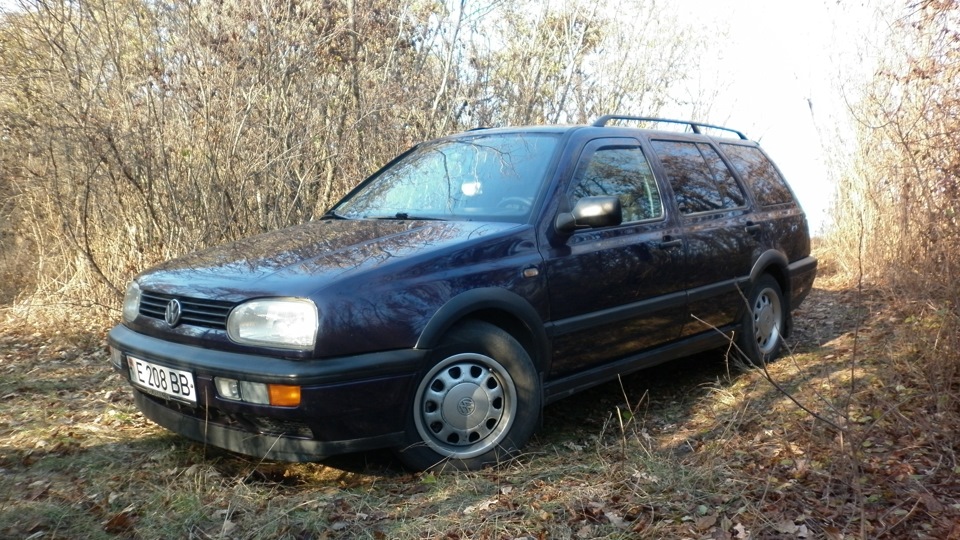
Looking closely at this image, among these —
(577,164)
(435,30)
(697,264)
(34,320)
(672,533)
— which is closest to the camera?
(672,533)

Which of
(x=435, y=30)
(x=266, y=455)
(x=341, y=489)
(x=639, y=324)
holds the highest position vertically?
(x=435, y=30)

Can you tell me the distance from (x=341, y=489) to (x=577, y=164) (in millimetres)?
2099

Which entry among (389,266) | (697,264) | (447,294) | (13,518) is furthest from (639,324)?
(13,518)

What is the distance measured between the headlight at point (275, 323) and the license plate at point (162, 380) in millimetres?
307

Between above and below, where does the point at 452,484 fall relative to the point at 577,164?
below

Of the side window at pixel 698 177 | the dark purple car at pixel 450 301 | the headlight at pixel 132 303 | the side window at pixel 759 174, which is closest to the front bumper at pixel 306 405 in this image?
the dark purple car at pixel 450 301

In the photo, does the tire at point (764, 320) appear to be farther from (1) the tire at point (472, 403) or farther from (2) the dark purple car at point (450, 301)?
(1) the tire at point (472, 403)

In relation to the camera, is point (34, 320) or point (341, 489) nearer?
point (341, 489)

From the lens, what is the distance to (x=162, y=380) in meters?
3.24

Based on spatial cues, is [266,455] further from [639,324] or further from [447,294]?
[639,324]

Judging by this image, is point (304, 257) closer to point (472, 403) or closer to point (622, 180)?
point (472, 403)

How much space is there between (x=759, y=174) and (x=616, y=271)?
2278mm

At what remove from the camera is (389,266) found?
317cm

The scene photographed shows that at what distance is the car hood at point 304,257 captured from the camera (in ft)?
10.2
